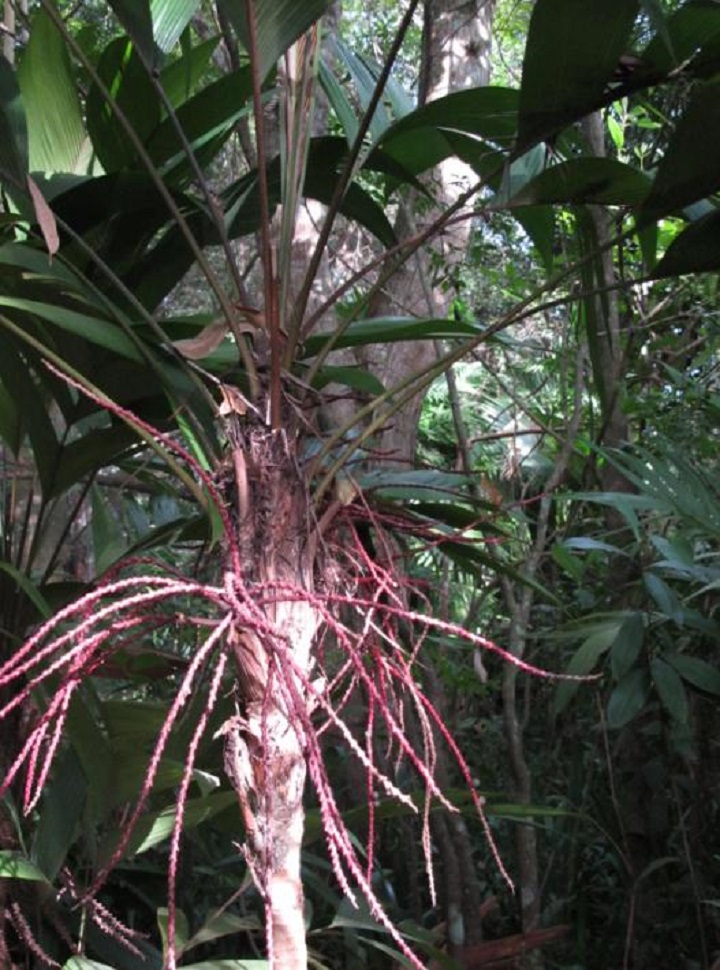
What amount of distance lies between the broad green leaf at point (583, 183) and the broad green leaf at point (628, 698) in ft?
2.96

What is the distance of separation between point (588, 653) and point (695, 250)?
904mm

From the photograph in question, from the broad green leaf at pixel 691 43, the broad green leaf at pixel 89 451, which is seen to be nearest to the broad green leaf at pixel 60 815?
the broad green leaf at pixel 89 451

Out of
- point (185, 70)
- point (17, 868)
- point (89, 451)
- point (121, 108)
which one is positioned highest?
point (185, 70)

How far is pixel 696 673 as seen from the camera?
177cm

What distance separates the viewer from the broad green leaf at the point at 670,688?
1.69 m

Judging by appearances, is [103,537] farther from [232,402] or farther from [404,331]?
[232,402]

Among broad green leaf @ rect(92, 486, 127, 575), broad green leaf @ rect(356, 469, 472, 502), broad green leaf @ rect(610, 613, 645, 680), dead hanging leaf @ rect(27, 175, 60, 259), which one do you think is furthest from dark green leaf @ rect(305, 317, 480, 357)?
broad green leaf @ rect(610, 613, 645, 680)

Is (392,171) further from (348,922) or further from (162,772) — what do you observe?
(348,922)

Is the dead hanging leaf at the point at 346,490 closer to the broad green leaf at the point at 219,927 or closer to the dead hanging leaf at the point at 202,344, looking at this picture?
the dead hanging leaf at the point at 202,344

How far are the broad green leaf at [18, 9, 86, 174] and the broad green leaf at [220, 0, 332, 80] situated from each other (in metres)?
0.45

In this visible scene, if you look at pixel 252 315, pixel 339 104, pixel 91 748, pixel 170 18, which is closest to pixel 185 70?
pixel 170 18

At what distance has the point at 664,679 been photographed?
175 centimetres

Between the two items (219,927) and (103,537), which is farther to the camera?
(103,537)

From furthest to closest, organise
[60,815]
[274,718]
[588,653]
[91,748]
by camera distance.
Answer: [588,653], [60,815], [91,748], [274,718]
